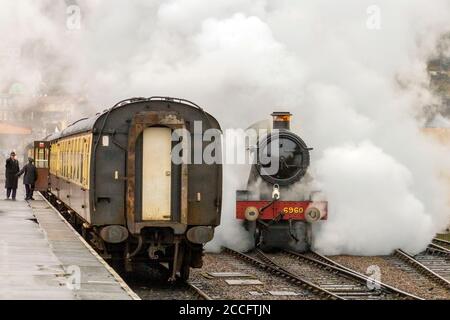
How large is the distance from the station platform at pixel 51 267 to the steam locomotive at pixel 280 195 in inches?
142

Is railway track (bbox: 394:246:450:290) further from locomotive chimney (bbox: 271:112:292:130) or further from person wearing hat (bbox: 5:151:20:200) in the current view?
person wearing hat (bbox: 5:151:20:200)

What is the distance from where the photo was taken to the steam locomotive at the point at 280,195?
608 inches

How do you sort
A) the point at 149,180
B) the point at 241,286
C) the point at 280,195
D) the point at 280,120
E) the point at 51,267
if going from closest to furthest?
the point at 51,267 < the point at 149,180 < the point at 241,286 < the point at 280,195 < the point at 280,120

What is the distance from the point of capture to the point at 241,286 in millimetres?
11586

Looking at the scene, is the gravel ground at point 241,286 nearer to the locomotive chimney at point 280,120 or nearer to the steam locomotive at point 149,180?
the steam locomotive at point 149,180

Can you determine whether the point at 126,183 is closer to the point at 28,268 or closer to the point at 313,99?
the point at 28,268

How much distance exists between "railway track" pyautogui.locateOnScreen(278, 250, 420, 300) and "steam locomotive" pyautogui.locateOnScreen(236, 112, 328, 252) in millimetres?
558

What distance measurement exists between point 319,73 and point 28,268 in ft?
35.2

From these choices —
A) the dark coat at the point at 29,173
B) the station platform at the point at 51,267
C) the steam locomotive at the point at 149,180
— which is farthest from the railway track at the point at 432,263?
the dark coat at the point at 29,173

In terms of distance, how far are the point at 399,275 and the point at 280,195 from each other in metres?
3.52

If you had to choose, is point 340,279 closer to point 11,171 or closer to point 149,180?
point 149,180

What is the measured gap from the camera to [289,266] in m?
13.9

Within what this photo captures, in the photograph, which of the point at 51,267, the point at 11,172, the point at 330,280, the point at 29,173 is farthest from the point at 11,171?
the point at 51,267

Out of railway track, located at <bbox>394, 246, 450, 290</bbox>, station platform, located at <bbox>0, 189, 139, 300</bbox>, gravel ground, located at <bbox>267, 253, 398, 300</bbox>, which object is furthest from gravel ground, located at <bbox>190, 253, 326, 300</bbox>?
railway track, located at <bbox>394, 246, 450, 290</bbox>
